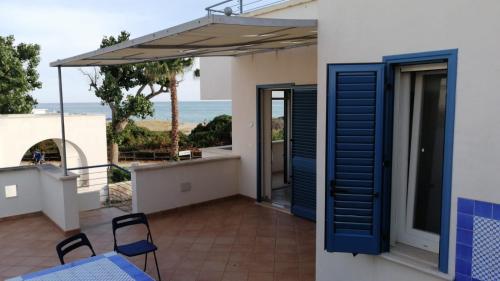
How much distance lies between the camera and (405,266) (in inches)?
156

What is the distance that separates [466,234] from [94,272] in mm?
3227

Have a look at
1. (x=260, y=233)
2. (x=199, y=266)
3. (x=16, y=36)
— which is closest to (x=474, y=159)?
(x=199, y=266)

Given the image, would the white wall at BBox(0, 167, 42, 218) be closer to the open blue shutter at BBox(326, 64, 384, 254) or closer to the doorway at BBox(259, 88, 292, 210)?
the doorway at BBox(259, 88, 292, 210)

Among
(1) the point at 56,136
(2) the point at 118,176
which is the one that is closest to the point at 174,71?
(1) the point at 56,136

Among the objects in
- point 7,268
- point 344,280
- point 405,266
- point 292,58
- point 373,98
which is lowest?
point 7,268

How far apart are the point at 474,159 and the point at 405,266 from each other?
124cm

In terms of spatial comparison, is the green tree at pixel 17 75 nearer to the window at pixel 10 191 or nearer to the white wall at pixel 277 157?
the window at pixel 10 191

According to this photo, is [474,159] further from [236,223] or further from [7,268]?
[7,268]

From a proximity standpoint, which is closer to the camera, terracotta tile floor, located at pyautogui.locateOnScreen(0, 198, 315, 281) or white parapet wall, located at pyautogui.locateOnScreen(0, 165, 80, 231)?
terracotta tile floor, located at pyautogui.locateOnScreen(0, 198, 315, 281)

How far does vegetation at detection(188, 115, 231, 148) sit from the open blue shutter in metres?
19.6

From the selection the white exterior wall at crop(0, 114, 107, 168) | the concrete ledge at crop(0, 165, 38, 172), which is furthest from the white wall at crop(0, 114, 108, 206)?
the concrete ledge at crop(0, 165, 38, 172)

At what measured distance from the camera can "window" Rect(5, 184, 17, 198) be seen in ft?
26.4

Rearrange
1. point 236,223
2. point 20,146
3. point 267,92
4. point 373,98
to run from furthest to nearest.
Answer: point 20,146
point 267,92
point 236,223
point 373,98

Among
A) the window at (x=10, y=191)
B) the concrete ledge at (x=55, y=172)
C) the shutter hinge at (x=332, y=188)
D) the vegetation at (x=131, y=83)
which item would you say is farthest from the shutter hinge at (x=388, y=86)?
the vegetation at (x=131, y=83)
